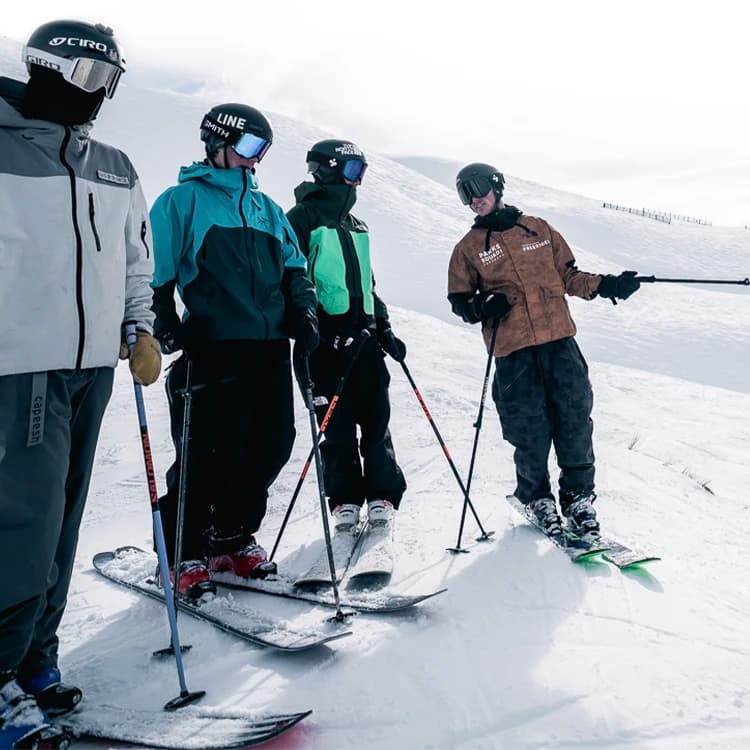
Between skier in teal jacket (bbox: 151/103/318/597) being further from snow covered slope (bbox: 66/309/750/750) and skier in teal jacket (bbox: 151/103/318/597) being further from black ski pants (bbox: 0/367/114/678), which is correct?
black ski pants (bbox: 0/367/114/678)

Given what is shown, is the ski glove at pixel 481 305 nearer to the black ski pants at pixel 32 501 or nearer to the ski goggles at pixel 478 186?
the ski goggles at pixel 478 186

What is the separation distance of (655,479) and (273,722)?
5130mm

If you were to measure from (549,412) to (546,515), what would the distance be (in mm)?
655

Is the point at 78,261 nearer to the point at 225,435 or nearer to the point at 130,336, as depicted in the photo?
the point at 130,336

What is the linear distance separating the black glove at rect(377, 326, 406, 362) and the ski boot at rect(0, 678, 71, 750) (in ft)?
9.65

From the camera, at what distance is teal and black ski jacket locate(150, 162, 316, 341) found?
141 inches

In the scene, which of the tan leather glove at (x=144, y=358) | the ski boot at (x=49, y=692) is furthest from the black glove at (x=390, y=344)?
the ski boot at (x=49, y=692)

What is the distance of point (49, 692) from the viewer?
2484mm

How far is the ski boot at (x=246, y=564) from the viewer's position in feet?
12.5

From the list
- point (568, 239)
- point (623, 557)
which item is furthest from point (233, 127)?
point (568, 239)

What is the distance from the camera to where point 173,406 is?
12.1 feet

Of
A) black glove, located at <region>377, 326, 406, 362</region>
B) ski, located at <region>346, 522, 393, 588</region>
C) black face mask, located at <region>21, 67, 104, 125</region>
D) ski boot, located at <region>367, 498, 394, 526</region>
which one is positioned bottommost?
ski, located at <region>346, 522, 393, 588</region>

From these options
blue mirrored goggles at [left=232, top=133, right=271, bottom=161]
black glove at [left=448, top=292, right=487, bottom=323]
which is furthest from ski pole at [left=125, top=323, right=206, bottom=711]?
black glove at [left=448, top=292, right=487, bottom=323]

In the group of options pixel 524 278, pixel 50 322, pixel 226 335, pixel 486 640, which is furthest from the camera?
pixel 524 278
